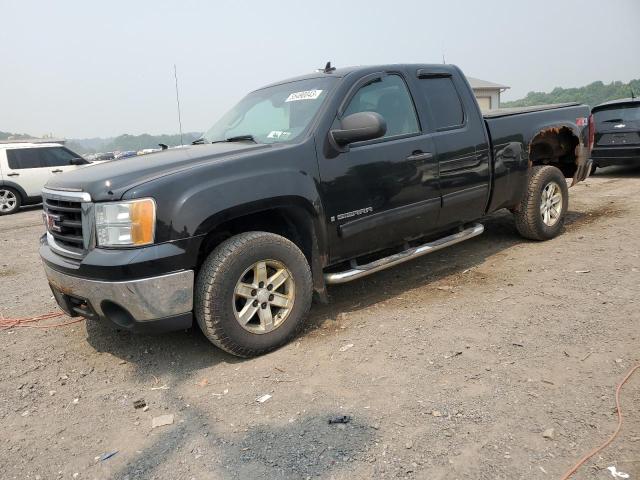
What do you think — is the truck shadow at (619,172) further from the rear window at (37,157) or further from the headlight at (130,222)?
the rear window at (37,157)

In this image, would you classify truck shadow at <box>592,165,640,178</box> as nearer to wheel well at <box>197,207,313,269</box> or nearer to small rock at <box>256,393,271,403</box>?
wheel well at <box>197,207,313,269</box>

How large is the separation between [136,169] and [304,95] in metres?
1.49

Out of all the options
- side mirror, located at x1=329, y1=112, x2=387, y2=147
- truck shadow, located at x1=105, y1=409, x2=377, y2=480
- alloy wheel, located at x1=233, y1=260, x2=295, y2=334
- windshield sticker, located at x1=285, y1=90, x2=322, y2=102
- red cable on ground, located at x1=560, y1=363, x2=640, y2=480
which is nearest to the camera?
red cable on ground, located at x1=560, y1=363, x2=640, y2=480

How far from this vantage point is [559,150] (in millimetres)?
6156

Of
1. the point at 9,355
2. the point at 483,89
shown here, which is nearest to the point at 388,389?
the point at 9,355

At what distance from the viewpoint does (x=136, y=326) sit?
10.1 ft

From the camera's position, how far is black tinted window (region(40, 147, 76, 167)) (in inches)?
505

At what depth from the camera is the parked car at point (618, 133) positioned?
1009 centimetres

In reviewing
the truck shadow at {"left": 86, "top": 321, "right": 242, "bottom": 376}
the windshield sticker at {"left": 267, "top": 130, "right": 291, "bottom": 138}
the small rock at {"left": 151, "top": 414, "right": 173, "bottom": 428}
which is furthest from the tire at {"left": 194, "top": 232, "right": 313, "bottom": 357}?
the windshield sticker at {"left": 267, "top": 130, "right": 291, "bottom": 138}

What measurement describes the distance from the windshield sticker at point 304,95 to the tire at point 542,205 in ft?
8.95

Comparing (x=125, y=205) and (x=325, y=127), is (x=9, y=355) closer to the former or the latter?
(x=125, y=205)

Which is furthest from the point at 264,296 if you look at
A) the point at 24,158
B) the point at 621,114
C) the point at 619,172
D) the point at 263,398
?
the point at 24,158

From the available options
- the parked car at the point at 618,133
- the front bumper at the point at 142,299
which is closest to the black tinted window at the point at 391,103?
the front bumper at the point at 142,299

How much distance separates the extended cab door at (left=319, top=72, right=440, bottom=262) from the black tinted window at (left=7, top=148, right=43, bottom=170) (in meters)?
11.3
